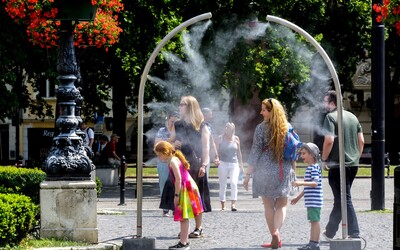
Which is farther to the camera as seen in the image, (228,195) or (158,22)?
(158,22)

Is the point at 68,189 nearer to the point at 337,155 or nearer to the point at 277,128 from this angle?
the point at 277,128

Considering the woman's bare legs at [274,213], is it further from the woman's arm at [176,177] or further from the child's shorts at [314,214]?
the woman's arm at [176,177]

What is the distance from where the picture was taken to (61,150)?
1319 centimetres

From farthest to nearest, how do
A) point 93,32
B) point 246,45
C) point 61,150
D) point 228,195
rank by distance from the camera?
point 246,45 → point 228,195 → point 93,32 → point 61,150

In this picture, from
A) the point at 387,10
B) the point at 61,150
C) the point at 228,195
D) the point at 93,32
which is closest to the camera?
the point at 387,10

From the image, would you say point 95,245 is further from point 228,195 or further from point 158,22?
point 158,22

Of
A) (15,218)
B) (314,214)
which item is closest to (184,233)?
(314,214)

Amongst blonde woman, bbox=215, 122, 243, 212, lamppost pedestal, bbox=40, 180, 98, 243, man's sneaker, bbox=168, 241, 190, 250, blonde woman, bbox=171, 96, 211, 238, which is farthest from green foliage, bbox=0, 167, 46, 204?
blonde woman, bbox=215, 122, 243, 212

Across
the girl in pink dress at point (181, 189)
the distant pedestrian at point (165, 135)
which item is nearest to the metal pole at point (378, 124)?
the distant pedestrian at point (165, 135)

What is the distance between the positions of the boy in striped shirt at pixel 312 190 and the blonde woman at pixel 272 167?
0.21m

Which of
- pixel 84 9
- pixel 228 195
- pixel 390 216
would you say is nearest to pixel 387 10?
pixel 84 9

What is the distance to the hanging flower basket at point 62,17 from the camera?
13.4 metres

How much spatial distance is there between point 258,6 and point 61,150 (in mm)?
17332

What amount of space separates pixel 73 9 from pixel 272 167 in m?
3.11
